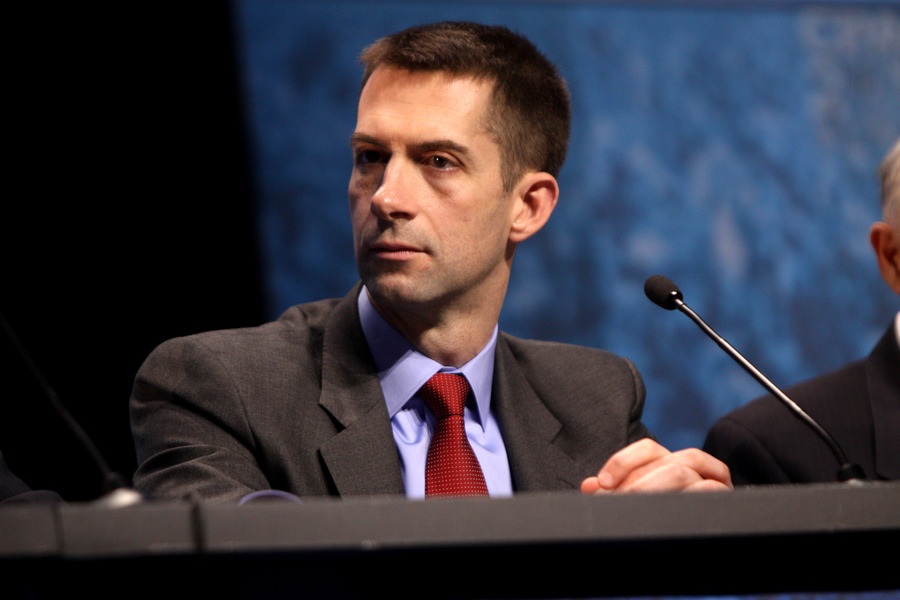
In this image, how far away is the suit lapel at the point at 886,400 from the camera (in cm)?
172

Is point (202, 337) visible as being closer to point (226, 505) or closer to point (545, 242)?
point (226, 505)

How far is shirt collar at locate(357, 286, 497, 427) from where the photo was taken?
163 centimetres

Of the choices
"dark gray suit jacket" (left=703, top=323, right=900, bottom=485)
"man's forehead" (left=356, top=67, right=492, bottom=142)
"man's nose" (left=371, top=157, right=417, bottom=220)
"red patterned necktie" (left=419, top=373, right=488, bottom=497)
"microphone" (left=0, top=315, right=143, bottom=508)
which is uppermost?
"man's forehead" (left=356, top=67, right=492, bottom=142)

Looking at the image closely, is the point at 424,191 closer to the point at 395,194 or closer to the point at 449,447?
the point at 395,194

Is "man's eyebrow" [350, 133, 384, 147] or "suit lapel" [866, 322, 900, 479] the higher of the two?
"man's eyebrow" [350, 133, 384, 147]

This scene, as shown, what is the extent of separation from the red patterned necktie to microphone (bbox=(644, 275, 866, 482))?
1.34 ft

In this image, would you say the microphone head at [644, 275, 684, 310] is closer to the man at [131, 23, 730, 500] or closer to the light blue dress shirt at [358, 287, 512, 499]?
the man at [131, 23, 730, 500]

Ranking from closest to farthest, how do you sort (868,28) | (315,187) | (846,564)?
(846,564) < (315,187) < (868,28)

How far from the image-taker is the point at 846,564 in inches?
31.6

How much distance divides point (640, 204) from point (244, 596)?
2805 millimetres

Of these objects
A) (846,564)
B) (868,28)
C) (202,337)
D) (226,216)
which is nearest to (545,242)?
(226,216)

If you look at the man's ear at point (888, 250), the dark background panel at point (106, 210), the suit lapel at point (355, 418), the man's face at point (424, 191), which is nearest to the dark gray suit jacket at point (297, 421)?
the suit lapel at point (355, 418)

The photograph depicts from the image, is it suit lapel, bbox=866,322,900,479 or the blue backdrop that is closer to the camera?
suit lapel, bbox=866,322,900,479

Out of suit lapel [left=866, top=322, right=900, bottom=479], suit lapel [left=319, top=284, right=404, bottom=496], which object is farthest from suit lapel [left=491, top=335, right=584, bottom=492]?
suit lapel [left=866, top=322, right=900, bottom=479]
